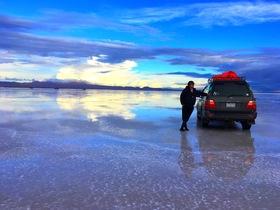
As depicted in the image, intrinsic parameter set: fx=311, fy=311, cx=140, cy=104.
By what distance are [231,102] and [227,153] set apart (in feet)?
13.7

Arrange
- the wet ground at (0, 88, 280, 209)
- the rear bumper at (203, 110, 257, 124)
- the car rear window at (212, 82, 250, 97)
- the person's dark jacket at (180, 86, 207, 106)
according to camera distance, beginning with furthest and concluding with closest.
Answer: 1. the person's dark jacket at (180, 86, 207, 106)
2. the car rear window at (212, 82, 250, 97)
3. the rear bumper at (203, 110, 257, 124)
4. the wet ground at (0, 88, 280, 209)

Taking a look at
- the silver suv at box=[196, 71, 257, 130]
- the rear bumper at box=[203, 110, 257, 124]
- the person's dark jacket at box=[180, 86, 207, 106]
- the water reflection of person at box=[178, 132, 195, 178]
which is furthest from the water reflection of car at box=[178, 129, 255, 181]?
the person's dark jacket at box=[180, 86, 207, 106]

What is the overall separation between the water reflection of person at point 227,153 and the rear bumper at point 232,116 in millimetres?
571

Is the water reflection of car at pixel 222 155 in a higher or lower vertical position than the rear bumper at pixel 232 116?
lower

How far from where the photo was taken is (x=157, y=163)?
6387mm

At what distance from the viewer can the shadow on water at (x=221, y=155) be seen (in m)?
5.84

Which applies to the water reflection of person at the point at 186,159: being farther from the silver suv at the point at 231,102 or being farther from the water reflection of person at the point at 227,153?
the silver suv at the point at 231,102

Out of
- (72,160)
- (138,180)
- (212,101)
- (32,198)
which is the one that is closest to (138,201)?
(138,180)

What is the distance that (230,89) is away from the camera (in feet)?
37.6

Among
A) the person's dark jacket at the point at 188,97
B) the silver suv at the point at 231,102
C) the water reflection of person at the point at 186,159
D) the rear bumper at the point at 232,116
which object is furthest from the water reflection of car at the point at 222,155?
the person's dark jacket at the point at 188,97

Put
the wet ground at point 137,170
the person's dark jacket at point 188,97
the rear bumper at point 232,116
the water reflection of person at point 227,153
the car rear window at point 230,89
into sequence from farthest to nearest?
1. the person's dark jacket at point 188,97
2. the car rear window at point 230,89
3. the rear bumper at point 232,116
4. the water reflection of person at point 227,153
5. the wet ground at point 137,170

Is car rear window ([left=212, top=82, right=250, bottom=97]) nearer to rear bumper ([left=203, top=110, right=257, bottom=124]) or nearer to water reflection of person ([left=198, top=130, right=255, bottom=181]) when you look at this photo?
rear bumper ([left=203, top=110, right=257, bottom=124])

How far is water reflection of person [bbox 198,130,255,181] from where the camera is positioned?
19.2ft

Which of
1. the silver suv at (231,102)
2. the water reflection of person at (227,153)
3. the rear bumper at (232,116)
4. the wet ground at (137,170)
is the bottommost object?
the wet ground at (137,170)
